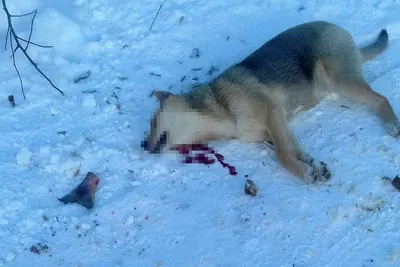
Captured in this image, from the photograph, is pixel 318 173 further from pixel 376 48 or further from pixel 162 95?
pixel 376 48

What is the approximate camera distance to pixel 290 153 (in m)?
5.20

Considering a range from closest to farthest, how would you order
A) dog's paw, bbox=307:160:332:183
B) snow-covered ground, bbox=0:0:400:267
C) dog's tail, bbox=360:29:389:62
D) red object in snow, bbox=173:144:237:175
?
snow-covered ground, bbox=0:0:400:267, dog's paw, bbox=307:160:332:183, red object in snow, bbox=173:144:237:175, dog's tail, bbox=360:29:389:62

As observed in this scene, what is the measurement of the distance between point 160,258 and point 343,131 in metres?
2.14

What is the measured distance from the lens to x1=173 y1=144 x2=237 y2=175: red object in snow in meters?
5.34

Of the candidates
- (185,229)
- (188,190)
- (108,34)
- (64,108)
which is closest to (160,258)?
(185,229)

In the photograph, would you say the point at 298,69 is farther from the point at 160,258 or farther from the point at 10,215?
the point at 10,215

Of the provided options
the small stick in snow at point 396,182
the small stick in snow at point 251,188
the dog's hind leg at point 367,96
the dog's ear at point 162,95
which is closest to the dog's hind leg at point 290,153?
the small stick in snow at point 251,188

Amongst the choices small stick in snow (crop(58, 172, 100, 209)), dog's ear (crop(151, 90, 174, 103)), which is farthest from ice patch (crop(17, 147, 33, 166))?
dog's ear (crop(151, 90, 174, 103))

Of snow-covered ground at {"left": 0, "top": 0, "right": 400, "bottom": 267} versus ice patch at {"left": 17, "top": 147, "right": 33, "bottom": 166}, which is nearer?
snow-covered ground at {"left": 0, "top": 0, "right": 400, "bottom": 267}

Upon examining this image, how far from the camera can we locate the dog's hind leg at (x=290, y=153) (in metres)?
5.02

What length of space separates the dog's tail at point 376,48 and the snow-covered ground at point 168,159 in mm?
95

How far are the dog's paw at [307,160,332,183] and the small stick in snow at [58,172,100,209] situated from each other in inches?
73.5

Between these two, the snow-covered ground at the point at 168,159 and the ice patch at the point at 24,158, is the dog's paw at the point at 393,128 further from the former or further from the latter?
the ice patch at the point at 24,158

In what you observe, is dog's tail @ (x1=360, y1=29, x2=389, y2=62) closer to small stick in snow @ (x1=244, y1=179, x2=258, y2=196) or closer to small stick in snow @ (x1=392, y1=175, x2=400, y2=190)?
small stick in snow @ (x1=392, y1=175, x2=400, y2=190)
